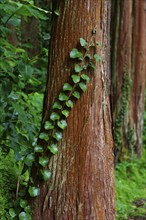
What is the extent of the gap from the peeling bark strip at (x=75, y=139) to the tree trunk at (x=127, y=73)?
4.88m

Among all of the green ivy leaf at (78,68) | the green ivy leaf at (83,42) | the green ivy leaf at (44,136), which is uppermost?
the green ivy leaf at (83,42)

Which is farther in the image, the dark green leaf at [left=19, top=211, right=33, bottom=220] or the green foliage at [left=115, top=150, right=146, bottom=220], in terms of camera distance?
the green foliage at [left=115, top=150, right=146, bottom=220]

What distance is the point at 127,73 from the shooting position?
912 centimetres

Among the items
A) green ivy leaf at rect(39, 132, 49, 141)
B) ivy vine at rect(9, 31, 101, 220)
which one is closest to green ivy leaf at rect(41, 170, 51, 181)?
ivy vine at rect(9, 31, 101, 220)

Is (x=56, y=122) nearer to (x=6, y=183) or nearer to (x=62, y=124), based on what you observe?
(x=62, y=124)

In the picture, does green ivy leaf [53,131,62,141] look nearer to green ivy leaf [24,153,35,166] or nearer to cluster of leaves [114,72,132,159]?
green ivy leaf [24,153,35,166]

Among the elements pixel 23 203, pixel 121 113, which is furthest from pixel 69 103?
pixel 121 113

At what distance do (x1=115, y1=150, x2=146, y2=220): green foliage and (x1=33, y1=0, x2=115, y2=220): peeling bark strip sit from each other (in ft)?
6.98

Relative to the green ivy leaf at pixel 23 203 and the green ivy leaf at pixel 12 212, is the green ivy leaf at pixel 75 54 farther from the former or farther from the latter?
the green ivy leaf at pixel 12 212

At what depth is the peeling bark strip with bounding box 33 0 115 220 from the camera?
3.83 metres

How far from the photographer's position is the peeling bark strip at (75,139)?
12.6ft

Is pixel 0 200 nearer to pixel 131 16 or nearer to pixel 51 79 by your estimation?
pixel 51 79

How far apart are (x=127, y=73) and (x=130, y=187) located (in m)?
2.58

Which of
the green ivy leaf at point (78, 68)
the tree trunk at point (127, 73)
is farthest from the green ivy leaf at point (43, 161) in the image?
the tree trunk at point (127, 73)
